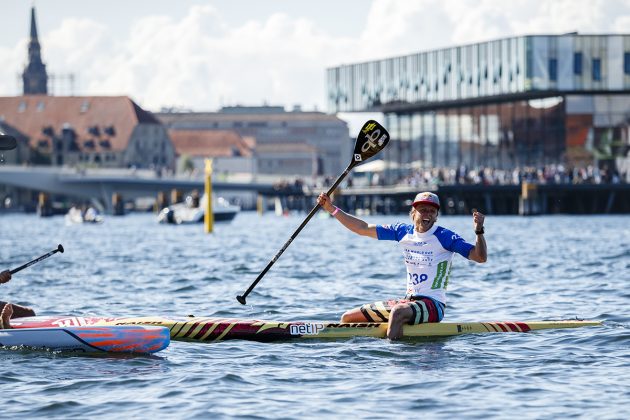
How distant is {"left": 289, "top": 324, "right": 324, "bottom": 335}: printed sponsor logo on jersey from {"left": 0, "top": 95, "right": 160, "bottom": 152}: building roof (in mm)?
148842

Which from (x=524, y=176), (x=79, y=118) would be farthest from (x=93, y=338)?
(x=79, y=118)

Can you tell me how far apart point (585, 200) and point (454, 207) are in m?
11.6

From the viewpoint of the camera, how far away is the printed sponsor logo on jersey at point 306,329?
15625 mm

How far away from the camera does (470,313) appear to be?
62.8 feet

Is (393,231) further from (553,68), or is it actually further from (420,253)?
(553,68)

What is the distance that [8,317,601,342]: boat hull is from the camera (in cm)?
1536

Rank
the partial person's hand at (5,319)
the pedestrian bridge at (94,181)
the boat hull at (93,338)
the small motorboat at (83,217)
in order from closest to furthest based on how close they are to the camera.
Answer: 1. the boat hull at (93,338)
2. the partial person's hand at (5,319)
3. the small motorboat at (83,217)
4. the pedestrian bridge at (94,181)

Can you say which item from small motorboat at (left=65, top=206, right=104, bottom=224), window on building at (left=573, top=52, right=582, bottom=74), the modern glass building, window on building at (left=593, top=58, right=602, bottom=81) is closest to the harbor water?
small motorboat at (left=65, top=206, right=104, bottom=224)

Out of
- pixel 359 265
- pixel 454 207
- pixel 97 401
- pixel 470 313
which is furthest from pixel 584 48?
pixel 97 401

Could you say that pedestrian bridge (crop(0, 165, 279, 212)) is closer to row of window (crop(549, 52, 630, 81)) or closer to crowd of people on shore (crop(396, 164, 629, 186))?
crowd of people on shore (crop(396, 164, 629, 186))

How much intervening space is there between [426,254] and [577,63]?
75246 millimetres

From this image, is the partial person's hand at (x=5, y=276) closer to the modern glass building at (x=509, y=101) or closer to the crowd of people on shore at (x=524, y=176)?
the crowd of people on shore at (x=524, y=176)

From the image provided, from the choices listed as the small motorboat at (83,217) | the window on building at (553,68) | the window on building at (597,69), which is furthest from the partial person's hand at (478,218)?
the window on building at (597,69)

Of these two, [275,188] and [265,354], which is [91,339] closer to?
[265,354]
